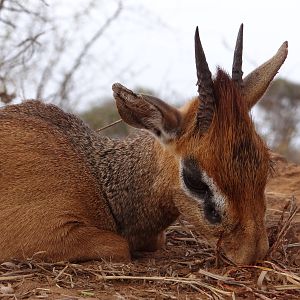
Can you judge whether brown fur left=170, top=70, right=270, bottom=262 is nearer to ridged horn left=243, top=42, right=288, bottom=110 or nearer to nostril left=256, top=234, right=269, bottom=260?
nostril left=256, top=234, right=269, bottom=260

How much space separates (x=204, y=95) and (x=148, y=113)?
57 cm

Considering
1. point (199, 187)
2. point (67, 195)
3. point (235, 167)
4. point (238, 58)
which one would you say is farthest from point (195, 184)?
point (67, 195)

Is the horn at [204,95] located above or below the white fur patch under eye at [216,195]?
above

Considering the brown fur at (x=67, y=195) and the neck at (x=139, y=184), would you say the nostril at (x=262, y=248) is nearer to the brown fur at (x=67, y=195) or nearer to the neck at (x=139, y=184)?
the neck at (x=139, y=184)

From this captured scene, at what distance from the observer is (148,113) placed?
641 cm

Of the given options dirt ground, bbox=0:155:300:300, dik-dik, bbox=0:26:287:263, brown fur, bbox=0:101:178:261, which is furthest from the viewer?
brown fur, bbox=0:101:178:261

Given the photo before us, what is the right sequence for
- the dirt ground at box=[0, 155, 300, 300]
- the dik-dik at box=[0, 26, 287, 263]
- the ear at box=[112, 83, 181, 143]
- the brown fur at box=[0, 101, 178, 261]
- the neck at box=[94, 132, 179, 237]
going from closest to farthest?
1. the dirt ground at box=[0, 155, 300, 300]
2. the dik-dik at box=[0, 26, 287, 263]
3. the ear at box=[112, 83, 181, 143]
4. the brown fur at box=[0, 101, 178, 261]
5. the neck at box=[94, 132, 179, 237]

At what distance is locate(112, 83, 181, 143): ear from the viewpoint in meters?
6.30

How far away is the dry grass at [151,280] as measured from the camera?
17.6 ft

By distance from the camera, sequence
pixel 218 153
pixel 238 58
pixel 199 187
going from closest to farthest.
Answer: pixel 218 153 → pixel 199 187 → pixel 238 58

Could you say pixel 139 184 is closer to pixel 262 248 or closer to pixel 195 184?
pixel 195 184

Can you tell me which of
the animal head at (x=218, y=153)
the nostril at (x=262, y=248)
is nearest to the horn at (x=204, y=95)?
the animal head at (x=218, y=153)

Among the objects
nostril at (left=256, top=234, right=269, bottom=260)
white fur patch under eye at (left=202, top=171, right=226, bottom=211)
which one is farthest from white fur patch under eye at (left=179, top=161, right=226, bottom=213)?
nostril at (left=256, top=234, right=269, bottom=260)

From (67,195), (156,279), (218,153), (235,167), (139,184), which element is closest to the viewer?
(156,279)
